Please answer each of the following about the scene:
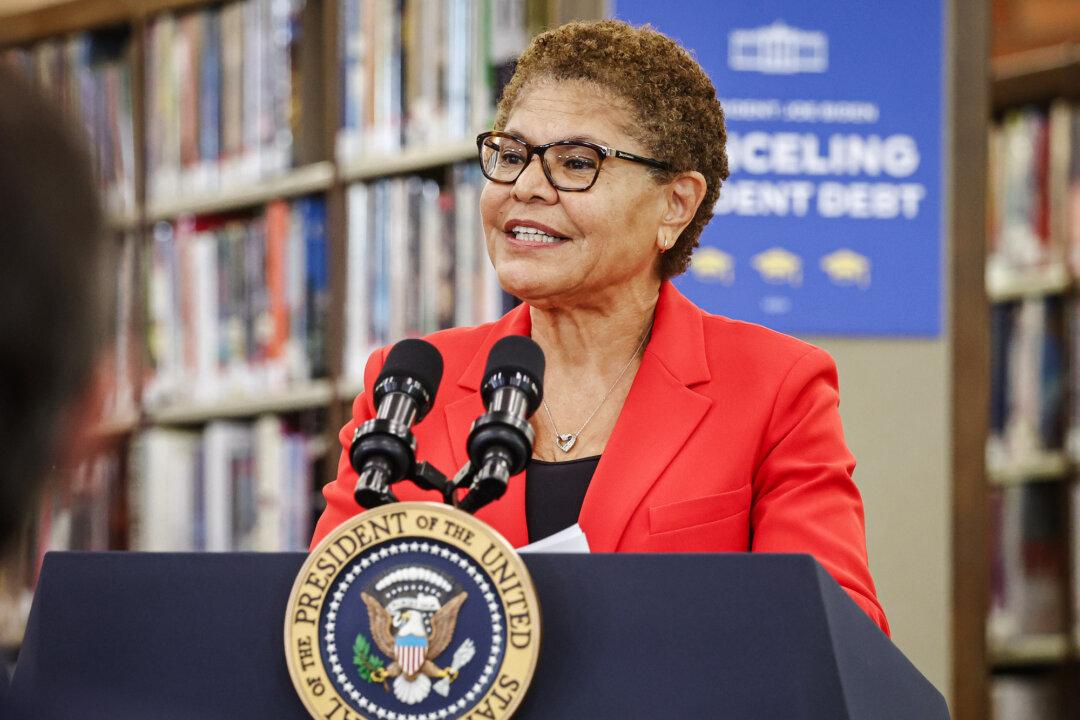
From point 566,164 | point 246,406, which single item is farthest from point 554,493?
point 246,406

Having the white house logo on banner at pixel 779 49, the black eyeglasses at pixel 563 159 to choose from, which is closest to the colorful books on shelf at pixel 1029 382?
the white house logo on banner at pixel 779 49

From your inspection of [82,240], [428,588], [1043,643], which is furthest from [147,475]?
[82,240]

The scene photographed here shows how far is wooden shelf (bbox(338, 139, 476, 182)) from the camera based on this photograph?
2.99 meters

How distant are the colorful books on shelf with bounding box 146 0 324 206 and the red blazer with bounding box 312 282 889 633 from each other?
1.54 meters

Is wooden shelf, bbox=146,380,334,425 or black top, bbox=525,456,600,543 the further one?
wooden shelf, bbox=146,380,334,425

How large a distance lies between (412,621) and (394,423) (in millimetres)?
189

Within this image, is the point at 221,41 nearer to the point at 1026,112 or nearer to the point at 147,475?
the point at 147,475

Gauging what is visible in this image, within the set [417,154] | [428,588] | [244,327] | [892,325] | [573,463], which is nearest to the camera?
[428,588]

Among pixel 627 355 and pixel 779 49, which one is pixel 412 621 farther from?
pixel 779 49

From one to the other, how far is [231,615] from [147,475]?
2.27 metres

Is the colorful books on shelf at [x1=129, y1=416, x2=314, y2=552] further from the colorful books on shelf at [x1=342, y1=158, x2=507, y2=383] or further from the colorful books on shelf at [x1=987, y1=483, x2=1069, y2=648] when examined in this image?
the colorful books on shelf at [x1=987, y1=483, x2=1069, y2=648]

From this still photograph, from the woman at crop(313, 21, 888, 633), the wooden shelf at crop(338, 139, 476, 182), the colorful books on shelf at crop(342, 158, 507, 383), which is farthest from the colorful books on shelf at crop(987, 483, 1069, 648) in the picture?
the woman at crop(313, 21, 888, 633)

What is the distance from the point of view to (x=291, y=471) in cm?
323

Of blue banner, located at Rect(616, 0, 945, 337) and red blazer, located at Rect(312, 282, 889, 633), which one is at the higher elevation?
blue banner, located at Rect(616, 0, 945, 337)
